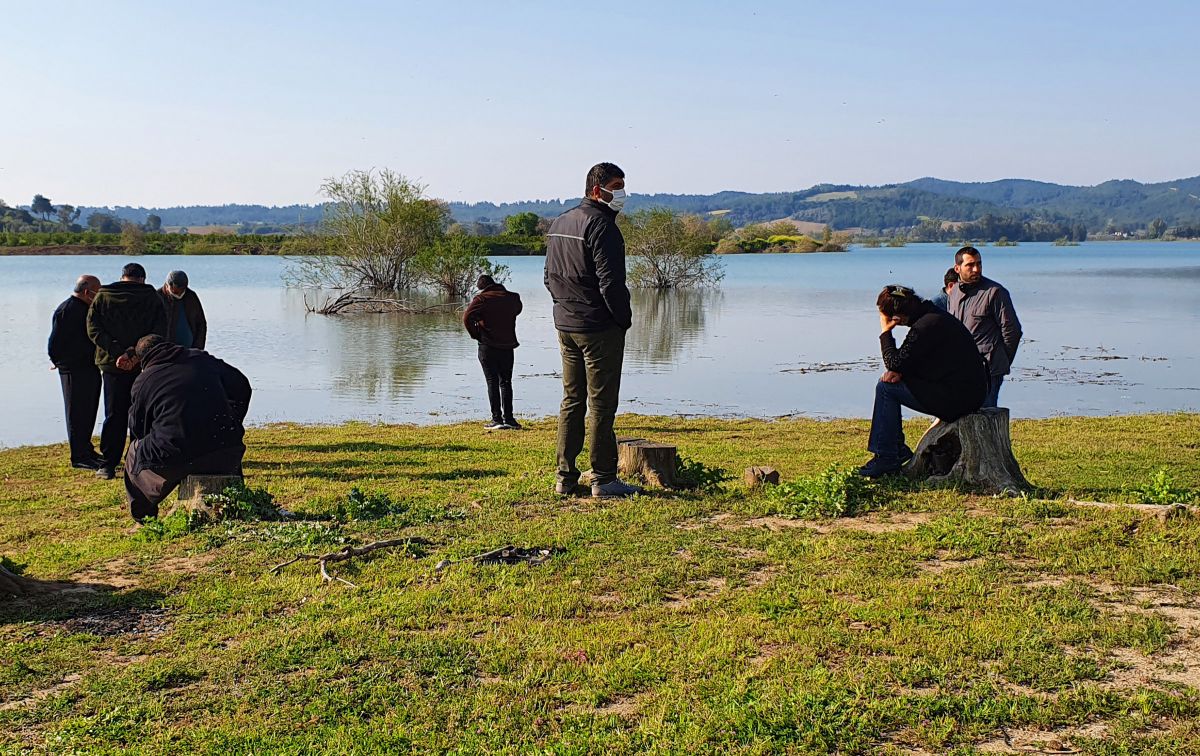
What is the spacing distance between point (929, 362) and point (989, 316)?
2.55 m

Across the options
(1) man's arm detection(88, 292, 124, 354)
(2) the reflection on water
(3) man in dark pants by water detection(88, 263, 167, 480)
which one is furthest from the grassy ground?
(2) the reflection on water

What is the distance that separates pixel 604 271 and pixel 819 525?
2.25 m

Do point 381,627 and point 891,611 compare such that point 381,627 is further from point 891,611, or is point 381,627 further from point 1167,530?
point 1167,530

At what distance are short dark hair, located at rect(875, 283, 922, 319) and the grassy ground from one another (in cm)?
129

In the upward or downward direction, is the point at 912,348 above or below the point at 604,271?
below

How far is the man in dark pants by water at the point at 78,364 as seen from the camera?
Answer: 10344 millimetres

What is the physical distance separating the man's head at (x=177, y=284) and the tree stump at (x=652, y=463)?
550 centimetres

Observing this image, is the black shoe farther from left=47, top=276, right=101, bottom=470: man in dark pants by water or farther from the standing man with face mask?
left=47, top=276, right=101, bottom=470: man in dark pants by water

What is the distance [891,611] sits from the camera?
5121 millimetres

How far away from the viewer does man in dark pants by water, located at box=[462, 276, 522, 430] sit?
549 inches

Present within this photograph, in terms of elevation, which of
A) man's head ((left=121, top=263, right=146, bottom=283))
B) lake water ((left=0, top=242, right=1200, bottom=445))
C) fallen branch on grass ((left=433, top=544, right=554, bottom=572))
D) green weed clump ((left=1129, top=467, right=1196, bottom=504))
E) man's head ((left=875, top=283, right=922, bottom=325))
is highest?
man's head ((left=121, top=263, right=146, bottom=283))

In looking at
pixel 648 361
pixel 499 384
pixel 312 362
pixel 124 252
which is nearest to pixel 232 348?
pixel 312 362

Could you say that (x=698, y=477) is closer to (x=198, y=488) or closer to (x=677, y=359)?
(x=198, y=488)

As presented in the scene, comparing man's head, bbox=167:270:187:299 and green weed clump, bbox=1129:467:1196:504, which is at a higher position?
man's head, bbox=167:270:187:299
